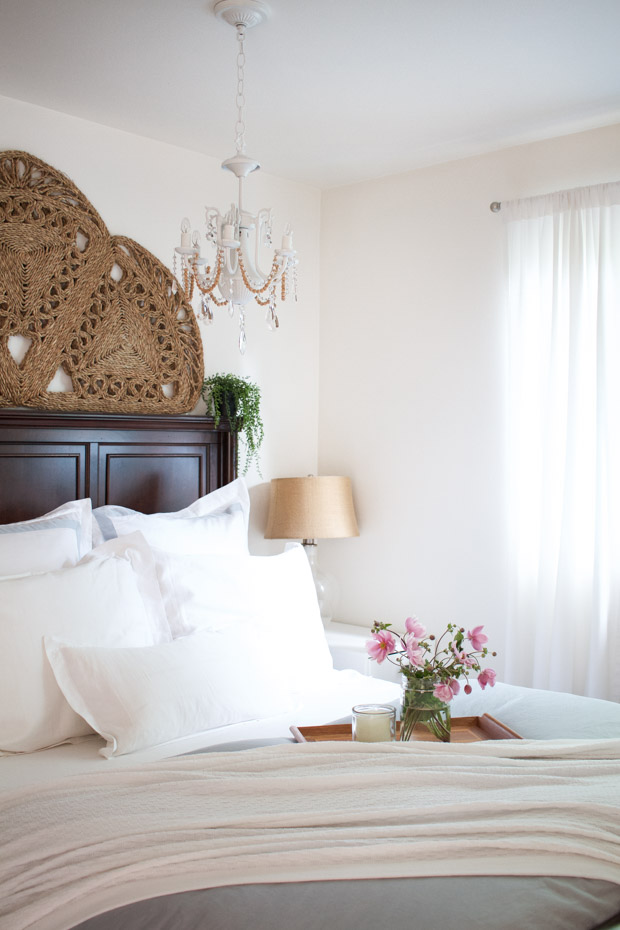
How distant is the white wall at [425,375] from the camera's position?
3.70 m

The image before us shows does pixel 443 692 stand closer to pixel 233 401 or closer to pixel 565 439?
pixel 565 439

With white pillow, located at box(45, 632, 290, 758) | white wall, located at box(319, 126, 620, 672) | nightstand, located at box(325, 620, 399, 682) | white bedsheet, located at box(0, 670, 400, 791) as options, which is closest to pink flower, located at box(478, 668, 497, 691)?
white bedsheet, located at box(0, 670, 400, 791)

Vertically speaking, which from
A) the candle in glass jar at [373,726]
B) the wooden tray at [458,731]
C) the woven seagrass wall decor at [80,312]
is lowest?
the wooden tray at [458,731]

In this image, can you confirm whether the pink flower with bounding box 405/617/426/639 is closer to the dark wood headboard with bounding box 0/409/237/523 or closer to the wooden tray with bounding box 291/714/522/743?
the wooden tray with bounding box 291/714/522/743

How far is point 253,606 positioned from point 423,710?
91 cm

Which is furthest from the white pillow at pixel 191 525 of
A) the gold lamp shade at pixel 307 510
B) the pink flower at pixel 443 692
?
the pink flower at pixel 443 692

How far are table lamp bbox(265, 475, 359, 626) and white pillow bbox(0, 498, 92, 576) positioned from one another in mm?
1139

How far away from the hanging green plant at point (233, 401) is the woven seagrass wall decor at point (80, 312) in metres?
0.07

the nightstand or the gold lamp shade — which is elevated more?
the gold lamp shade

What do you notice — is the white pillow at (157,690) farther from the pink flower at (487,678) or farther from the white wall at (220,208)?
the white wall at (220,208)

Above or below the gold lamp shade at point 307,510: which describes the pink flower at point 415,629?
below

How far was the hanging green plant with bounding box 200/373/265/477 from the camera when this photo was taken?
3770 mm

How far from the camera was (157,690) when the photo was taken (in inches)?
89.4

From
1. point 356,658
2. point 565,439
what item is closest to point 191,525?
point 356,658
